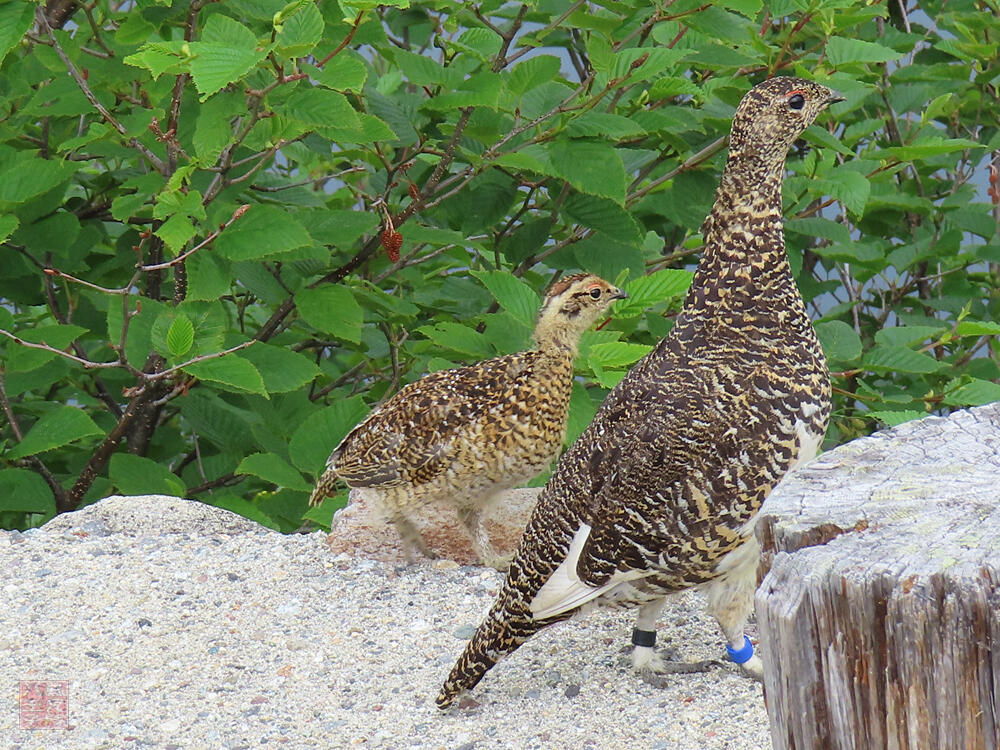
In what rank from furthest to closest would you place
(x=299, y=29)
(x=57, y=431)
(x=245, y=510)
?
(x=245, y=510) < (x=57, y=431) < (x=299, y=29)

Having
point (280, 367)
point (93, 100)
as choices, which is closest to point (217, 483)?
point (280, 367)

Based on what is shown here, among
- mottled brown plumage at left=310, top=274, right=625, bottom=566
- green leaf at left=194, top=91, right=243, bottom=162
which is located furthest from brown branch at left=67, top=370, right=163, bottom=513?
green leaf at left=194, top=91, right=243, bottom=162

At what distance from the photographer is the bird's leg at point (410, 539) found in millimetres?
4543

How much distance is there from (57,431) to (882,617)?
3632 millimetres

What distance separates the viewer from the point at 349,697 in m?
3.64

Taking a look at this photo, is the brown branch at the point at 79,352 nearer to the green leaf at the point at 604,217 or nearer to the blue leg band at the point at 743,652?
the green leaf at the point at 604,217

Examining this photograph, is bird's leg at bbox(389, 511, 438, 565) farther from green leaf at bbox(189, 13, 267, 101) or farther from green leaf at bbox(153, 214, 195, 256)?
green leaf at bbox(189, 13, 267, 101)

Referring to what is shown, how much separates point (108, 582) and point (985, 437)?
299 cm

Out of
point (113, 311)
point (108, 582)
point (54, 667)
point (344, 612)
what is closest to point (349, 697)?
point (344, 612)

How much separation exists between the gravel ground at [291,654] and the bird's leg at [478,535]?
0.09 m

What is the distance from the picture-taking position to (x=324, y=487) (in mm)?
4699

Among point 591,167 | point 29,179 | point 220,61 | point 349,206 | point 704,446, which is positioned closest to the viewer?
point 704,446

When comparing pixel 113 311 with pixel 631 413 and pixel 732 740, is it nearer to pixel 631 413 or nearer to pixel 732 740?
pixel 631 413

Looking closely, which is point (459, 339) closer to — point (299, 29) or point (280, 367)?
point (280, 367)
